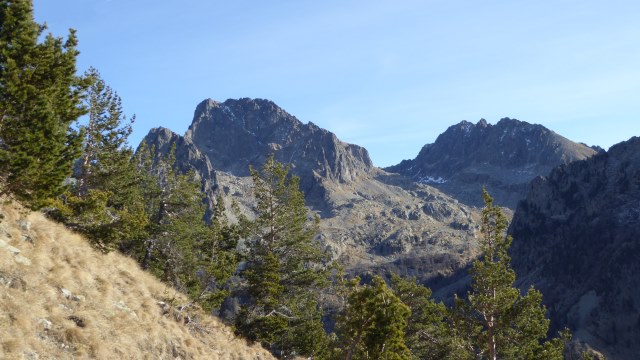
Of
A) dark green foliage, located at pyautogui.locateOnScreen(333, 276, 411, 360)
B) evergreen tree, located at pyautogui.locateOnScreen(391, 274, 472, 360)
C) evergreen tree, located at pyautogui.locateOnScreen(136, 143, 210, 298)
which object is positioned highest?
evergreen tree, located at pyautogui.locateOnScreen(136, 143, 210, 298)

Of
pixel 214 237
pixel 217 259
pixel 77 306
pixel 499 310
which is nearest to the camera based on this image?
pixel 77 306

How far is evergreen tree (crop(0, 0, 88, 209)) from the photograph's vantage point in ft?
60.1

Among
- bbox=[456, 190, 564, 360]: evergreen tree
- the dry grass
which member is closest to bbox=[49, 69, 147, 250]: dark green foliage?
the dry grass

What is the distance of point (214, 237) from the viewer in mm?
37125

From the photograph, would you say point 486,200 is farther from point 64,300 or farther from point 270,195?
point 64,300

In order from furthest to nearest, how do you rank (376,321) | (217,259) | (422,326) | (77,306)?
(422,326) → (217,259) → (376,321) → (77,306)

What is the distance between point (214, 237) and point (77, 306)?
19775 mm

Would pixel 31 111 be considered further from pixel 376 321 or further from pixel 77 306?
pixel 376 321

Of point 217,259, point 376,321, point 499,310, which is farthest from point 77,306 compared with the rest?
point 499,310

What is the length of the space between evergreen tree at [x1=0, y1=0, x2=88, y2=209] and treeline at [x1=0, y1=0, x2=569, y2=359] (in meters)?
0.05

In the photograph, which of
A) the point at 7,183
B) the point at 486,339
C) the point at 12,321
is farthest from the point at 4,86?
the point at 486,339

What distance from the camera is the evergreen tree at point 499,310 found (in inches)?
1244

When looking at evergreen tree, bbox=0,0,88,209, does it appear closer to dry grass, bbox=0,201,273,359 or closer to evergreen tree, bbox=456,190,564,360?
dry grass, bbox=0,201,273,359

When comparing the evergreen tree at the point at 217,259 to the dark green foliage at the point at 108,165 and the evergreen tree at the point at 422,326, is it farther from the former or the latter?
the evergreen tree at the point at 422,326
